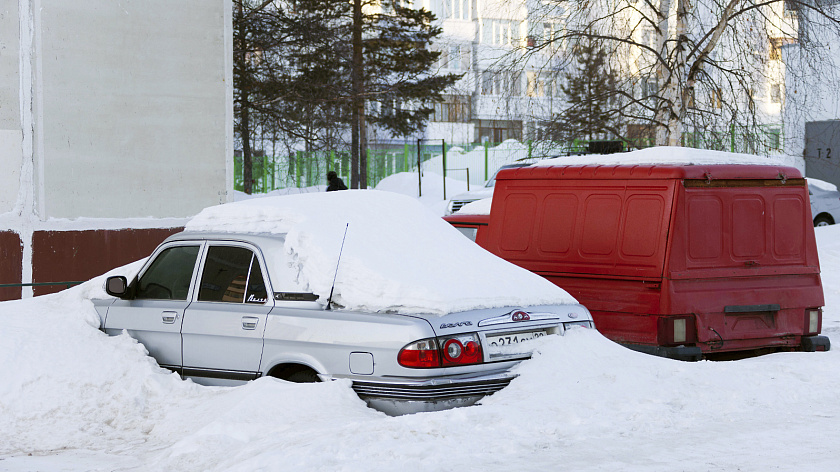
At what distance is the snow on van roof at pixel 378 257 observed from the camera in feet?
18.1

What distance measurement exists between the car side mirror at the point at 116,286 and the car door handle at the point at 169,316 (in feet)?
1.25

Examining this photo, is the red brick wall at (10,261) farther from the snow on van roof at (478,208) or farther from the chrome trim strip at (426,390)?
the chrome trim strip at (426,390)

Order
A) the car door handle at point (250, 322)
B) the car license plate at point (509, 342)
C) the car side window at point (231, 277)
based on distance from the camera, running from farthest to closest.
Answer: the car side window at point (231, 277) < the car door handle at point (250, 322) < the car license plate at point (509, 342)

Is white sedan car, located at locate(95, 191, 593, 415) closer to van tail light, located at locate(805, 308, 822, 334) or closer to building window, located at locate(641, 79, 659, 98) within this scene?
van tail light, located at locate(805, 308, 822, 334)

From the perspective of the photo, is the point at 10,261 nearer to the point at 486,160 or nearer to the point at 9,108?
the point at 9,108

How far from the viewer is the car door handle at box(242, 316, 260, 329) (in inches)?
226

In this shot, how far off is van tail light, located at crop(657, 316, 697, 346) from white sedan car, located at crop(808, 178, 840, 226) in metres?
18.3

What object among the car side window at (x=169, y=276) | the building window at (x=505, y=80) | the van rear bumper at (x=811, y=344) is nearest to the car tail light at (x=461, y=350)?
the car side window at (x=169, y=276)

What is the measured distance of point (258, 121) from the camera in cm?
2800

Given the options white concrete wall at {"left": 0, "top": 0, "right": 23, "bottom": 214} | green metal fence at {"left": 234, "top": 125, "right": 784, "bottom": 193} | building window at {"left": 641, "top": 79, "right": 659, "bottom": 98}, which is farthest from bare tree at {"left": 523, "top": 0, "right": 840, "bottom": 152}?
green metal fence at {"left": 234, "top": 125, "right": 784, "bottom": 193}

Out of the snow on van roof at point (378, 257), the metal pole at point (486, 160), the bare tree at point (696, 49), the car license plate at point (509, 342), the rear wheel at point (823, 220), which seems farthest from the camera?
the metal pole at point (486, 160)

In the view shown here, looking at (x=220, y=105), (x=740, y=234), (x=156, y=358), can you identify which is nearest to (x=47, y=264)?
(x=220, y=105)

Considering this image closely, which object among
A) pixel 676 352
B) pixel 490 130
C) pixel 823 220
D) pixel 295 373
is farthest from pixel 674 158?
pixel 490 130

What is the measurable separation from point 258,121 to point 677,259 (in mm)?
22101
